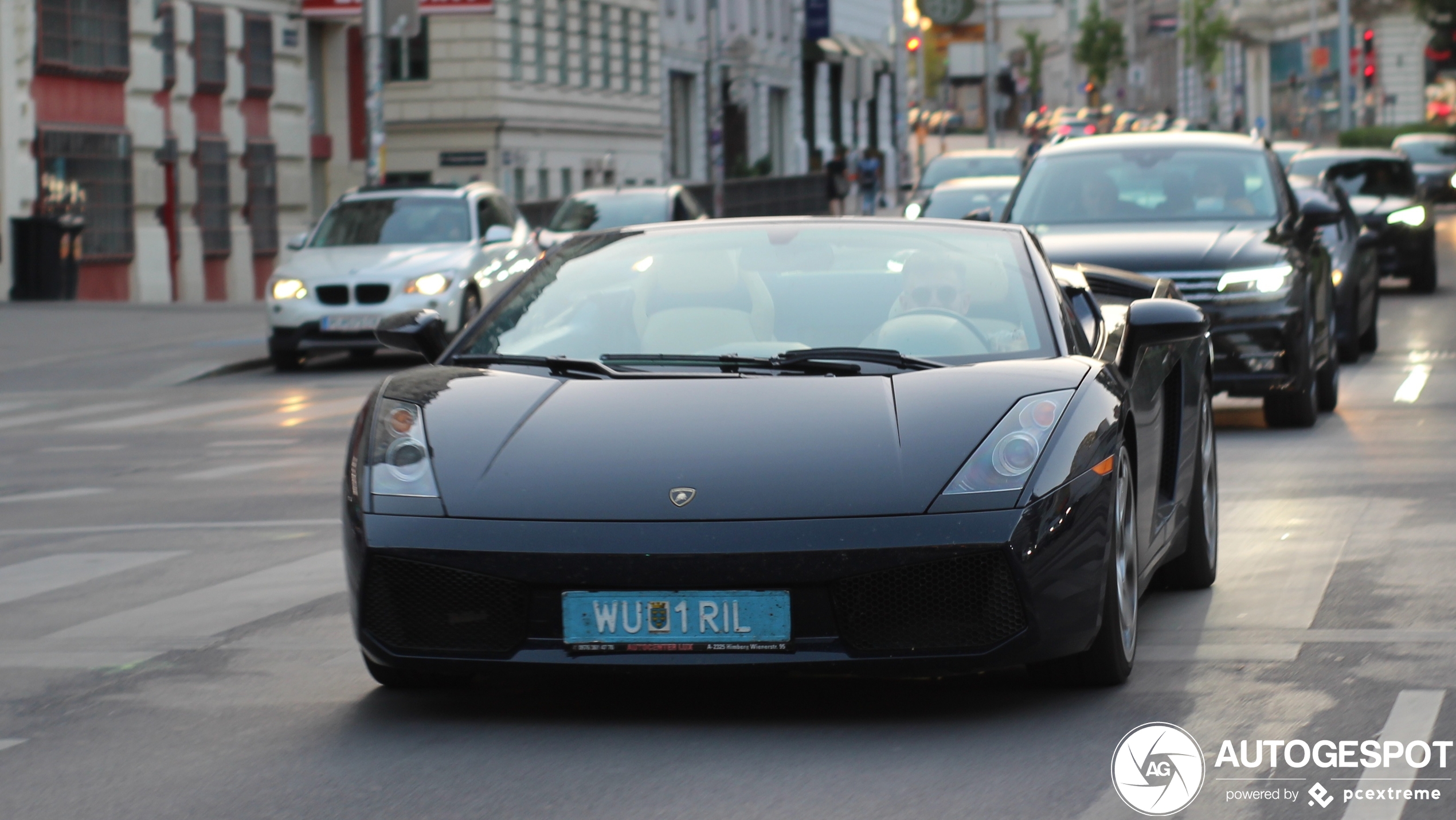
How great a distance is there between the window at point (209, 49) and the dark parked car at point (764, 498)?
28925 mm

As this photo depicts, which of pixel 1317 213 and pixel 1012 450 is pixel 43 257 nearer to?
pixel 1317 213

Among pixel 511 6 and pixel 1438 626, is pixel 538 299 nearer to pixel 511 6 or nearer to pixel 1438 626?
pixel 1438 626

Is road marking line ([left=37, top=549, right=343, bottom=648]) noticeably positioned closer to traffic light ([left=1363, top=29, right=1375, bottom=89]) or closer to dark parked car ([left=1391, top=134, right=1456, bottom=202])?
dark parked car ([left=1391, top=134, right=1456, bottom=202])

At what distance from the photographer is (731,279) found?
6.49 metres

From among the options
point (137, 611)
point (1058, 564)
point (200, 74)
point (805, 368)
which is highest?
point (200, 74)

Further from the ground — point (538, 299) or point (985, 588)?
point (538, 299)

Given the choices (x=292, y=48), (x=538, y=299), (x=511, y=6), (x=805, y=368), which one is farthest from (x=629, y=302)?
(x=511, y=6)

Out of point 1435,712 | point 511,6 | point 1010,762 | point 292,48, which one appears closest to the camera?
point 1010,762

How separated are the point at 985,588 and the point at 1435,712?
43.4 inches

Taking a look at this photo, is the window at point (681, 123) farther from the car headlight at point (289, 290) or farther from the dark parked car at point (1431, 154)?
the car headlight at point (289, 290)

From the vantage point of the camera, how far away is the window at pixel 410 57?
156 feet

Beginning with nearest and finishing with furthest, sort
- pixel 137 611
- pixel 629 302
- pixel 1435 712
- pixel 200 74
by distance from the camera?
pixel 1435 712 < pixel 629 302 < pixel 137 611 < pixel 200 74

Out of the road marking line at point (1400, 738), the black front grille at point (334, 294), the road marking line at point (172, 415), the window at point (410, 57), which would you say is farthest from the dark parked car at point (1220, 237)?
the window at point (410, 57)

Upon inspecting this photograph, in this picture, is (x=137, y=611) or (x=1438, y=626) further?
(x=137, y=611)
